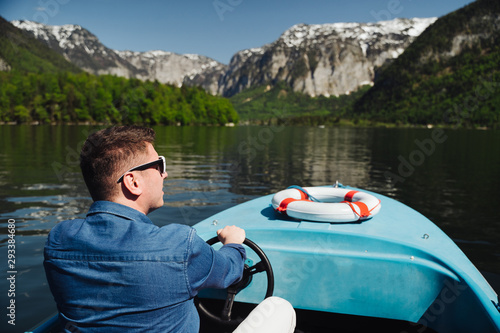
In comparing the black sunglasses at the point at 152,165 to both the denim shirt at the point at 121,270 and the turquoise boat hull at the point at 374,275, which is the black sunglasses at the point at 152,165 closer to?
the denim shirt at the point at 121,270

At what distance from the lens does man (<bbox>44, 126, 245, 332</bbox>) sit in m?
1.81

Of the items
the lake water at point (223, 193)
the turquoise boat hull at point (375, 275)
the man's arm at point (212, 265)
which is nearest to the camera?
the man's arm at point (212, 265)

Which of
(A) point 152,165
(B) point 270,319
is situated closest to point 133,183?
(A) point 152,165

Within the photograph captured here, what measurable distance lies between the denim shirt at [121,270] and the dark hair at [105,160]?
119 millimetres

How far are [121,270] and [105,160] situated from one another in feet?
2.13

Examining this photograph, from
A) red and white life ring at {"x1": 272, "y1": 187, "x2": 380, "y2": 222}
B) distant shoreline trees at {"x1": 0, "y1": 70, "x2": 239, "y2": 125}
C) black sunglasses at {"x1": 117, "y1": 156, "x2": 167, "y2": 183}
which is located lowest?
red and white life ring at {"x1": 272, "y1": 187, "x2": 380, "y2": 222}

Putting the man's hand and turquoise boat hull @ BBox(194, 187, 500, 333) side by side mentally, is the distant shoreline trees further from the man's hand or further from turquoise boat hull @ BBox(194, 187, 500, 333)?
the man's hand

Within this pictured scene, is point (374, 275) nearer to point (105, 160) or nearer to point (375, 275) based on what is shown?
point (375, 275)

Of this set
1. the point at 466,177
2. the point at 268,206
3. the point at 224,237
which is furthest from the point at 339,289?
the point at 466,177

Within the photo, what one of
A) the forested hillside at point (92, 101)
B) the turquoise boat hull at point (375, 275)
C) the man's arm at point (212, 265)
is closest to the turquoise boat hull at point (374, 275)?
the turquoise boat hull at point (375, 275)

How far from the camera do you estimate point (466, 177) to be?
20.8 metres

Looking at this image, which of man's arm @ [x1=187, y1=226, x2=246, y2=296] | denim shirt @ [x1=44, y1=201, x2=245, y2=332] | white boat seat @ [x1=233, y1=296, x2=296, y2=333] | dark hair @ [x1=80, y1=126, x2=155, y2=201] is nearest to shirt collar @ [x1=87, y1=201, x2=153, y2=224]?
denim shirt @ [x1=44, y1=201, x2=245, y2=332]

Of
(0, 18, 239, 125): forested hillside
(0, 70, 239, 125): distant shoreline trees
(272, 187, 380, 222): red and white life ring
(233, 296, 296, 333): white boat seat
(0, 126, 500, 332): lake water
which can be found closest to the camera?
(233, 296, 296, 333): white boat seat

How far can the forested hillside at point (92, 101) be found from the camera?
115 m
